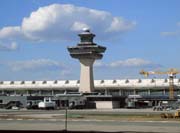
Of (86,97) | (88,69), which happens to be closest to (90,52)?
(88,69)

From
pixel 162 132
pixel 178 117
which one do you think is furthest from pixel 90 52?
pixel 162 132

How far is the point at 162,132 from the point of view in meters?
35.8

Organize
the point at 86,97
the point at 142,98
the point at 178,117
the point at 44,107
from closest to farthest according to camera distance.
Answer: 1. the point at 178,117
2. the point at 44,107
3. the point at 86,97
4. the point at 142,98

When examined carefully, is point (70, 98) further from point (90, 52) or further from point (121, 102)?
point (90, 52)

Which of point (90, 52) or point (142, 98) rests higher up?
point (90, 52)

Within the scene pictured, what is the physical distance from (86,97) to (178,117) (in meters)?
114

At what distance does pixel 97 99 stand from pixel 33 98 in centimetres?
2572

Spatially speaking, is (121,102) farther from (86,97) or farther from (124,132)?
(124,132)

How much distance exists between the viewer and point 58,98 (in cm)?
17288

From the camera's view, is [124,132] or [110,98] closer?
[124,132]

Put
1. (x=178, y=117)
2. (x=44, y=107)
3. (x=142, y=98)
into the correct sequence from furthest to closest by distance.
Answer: (x=142, y=98)
(x=44, y=107)
(x=178, y=117)

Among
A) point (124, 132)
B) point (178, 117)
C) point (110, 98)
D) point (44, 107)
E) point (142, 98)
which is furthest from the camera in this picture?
point (142, 98)

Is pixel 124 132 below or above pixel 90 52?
below

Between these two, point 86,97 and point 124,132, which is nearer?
point 124,132
